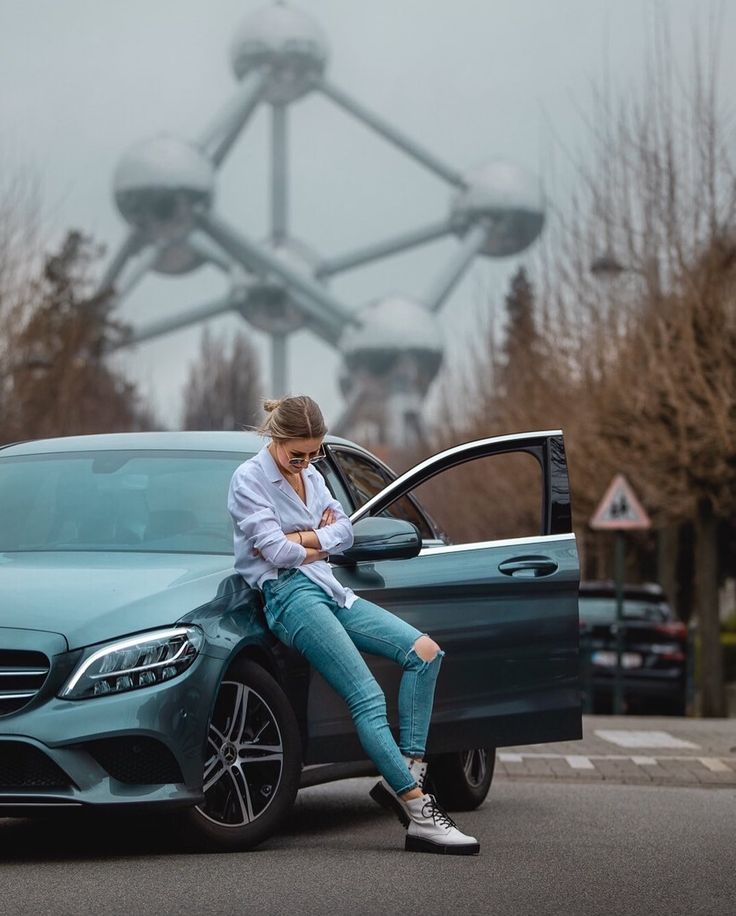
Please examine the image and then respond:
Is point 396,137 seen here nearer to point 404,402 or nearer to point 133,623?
point 404,402

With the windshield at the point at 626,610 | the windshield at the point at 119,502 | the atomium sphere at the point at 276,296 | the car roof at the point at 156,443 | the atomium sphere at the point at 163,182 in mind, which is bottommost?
the windshield at the point at 626,610

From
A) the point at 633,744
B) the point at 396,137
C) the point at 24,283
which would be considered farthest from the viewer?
the point at 396,137

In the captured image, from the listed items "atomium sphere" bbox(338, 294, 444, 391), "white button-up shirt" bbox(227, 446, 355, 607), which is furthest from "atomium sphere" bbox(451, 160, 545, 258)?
"white button-up shirt" bbox(227, 446, 355, 607)

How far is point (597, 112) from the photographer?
27812mm

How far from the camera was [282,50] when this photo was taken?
106188 mm

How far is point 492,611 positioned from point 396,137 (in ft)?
330

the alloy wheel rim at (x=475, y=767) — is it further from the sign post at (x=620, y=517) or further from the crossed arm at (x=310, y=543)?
the sign post at (x=620, y=517)

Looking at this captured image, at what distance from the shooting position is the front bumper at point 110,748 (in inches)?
258

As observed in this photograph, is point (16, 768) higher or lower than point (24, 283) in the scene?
lower

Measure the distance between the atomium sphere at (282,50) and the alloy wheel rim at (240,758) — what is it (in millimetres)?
101208

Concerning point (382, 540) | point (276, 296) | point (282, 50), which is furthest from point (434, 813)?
point (282, 50)

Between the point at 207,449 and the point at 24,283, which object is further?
the point at 24,283

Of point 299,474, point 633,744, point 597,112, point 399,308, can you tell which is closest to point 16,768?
point 299,474

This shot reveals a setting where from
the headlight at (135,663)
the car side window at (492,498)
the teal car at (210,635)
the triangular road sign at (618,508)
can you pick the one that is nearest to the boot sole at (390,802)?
the teal car at (210,635)
